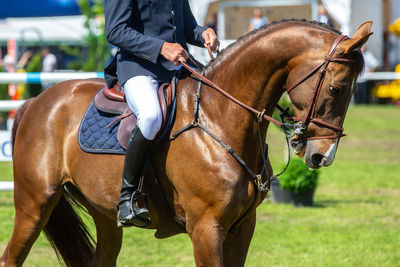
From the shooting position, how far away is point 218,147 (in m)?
4.15

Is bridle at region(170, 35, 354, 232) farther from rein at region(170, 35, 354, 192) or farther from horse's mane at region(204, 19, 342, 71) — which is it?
horse's mane at region(204, 19, 342, 71)

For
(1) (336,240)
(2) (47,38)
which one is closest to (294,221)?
(1) (336,240)

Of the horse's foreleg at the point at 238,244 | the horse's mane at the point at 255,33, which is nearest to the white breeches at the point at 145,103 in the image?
the horse's mane at the point at 255,33

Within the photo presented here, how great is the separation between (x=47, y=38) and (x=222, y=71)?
20.0 m

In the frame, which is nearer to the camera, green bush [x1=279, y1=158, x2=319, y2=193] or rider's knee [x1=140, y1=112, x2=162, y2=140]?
rider's knee [x1=140, y1=112, x2=162, y2=140]

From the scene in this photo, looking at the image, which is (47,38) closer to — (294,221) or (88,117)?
(294,221)

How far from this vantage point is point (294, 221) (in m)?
8.07

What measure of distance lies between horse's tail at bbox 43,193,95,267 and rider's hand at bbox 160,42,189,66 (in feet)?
5.55

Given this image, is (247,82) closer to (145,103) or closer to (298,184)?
(145,103)

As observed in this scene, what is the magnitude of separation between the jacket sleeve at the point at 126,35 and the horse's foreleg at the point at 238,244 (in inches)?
48.2

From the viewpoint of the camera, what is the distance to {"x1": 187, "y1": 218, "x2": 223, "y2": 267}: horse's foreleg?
4.03 m

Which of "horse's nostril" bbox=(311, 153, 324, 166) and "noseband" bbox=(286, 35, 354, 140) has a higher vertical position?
"noseband" bbox=(286, 35, 354, 140)

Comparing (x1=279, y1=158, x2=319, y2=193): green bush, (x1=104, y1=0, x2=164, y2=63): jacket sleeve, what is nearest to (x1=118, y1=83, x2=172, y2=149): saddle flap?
(x1=104, y1=0, x2=164, y2=63): jacket sleeve

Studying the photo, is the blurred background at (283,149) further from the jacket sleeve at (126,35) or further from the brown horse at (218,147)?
the jacket sleeve at (126,35)
